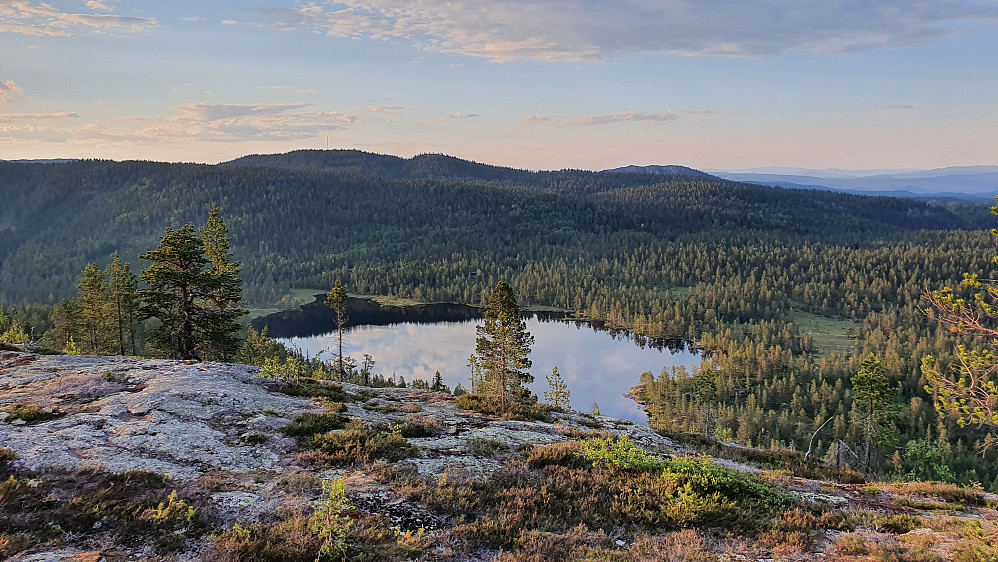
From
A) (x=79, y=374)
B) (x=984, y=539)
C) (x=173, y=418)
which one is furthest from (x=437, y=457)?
(x=79, y=374)

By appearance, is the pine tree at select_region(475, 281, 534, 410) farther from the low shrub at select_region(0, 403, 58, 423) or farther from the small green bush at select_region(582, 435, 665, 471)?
the low shrub at select_region(0, 403, 58, 423)

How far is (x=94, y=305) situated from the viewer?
5484 cm

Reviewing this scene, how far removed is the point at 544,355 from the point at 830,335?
106 meters

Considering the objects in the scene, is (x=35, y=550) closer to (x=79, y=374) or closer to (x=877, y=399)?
(x=79, y=374)

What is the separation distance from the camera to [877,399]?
198ft

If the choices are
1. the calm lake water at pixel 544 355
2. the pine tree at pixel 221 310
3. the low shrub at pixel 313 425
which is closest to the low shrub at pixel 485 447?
the low shrub at pixel 313 425

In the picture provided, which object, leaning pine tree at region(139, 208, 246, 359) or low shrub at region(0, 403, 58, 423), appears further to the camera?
leaning pine tree at region(139, 208, 246, 359)

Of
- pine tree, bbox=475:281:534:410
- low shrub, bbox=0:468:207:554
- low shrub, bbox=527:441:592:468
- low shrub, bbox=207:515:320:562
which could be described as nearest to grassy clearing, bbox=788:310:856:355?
pine tree, bbox=475:281:534:410

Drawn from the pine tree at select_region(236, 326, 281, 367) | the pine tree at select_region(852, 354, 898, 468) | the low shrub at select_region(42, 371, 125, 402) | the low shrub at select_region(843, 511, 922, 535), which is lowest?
the pine tree at select_region(852, 354, 898, 468)

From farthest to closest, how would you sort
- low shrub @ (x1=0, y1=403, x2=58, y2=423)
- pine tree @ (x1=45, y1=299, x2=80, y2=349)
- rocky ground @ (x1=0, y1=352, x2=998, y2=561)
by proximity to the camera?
pine tree @ (x1=45, y1=299, x2=80, y2=349) < low shrub @ (x1=0, y1=403, x2=58, y2=423) < rocky ground @ (x1=0, y1=352, x2=998, y2=561)

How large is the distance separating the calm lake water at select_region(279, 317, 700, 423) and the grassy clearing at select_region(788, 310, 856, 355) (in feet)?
135

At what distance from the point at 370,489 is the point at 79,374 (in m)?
16.4

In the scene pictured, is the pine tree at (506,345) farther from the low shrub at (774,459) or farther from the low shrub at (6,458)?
the low shrub at (6,458)

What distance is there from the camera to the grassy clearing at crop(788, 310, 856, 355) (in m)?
156
